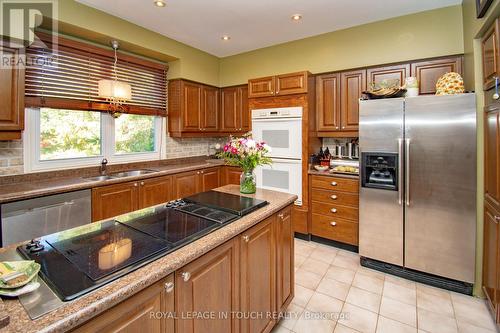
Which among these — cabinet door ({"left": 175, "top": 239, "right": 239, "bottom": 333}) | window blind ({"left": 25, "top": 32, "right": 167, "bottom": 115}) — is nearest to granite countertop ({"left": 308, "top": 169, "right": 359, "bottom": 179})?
cabinet door ({"left": 175, "top": 239, "right": 239, "bottom": 333})

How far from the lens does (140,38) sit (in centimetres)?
322

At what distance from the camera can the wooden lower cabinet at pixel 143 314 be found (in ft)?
2.53

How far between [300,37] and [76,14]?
8.87 feet

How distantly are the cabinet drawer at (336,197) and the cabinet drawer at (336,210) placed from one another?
0.05 meters

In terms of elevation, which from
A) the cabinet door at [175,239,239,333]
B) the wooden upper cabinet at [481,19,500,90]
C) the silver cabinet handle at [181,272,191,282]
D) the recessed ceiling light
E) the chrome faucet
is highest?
the recessed ceiling light

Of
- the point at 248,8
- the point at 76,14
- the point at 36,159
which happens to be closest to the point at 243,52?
the point at 248,8

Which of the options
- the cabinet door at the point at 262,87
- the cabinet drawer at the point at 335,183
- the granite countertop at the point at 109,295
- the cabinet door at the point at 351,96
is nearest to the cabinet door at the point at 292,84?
the cabinet door at the point at 262,87

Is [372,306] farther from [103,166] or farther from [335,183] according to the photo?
[103,166]

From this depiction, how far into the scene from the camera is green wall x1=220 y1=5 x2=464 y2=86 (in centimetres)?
275

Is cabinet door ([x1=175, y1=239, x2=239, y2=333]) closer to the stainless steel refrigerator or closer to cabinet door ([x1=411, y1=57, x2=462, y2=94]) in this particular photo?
the stainless steel refrigerator

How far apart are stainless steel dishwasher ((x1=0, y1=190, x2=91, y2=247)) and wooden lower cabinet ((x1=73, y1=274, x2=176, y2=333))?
6.16 feet

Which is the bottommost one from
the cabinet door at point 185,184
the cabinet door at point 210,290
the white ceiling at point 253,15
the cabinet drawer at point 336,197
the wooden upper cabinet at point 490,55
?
the cabinet door at point 210,290

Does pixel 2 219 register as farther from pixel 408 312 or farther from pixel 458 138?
pixel 458 138

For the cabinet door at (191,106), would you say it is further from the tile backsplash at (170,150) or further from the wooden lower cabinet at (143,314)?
the wooden lower cabinet at (143,314)
